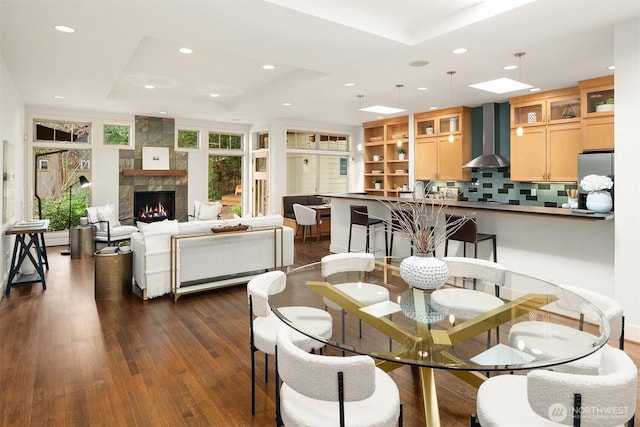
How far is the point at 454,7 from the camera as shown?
348cm

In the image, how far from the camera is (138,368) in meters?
2.87

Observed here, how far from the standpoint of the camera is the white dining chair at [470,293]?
7.46 ft

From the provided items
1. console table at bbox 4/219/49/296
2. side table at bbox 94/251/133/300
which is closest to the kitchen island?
side table at bbox 94/251/133/300

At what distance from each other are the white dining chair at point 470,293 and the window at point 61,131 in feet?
26.4

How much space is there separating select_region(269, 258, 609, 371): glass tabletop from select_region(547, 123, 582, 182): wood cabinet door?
4193 mm

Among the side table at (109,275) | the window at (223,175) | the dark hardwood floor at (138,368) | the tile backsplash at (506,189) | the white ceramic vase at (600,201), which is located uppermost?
the window at (223,175)

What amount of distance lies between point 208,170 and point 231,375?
7.60m

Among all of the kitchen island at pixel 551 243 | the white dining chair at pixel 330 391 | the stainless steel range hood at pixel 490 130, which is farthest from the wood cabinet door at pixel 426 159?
the white dining chair at pixel 330 391

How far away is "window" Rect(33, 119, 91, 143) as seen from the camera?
7727 millimetres

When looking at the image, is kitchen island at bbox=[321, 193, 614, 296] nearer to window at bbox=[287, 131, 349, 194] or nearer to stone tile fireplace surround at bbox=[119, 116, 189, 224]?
window at bbox=[287, 131, 349, 194]

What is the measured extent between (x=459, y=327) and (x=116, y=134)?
8628 mm

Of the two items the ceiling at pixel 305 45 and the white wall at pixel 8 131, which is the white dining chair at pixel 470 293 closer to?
the ceiling at pixel 305 45

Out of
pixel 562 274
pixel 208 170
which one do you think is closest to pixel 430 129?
pixel 562 274

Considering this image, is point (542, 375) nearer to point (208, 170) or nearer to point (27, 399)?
point (27, 399)
